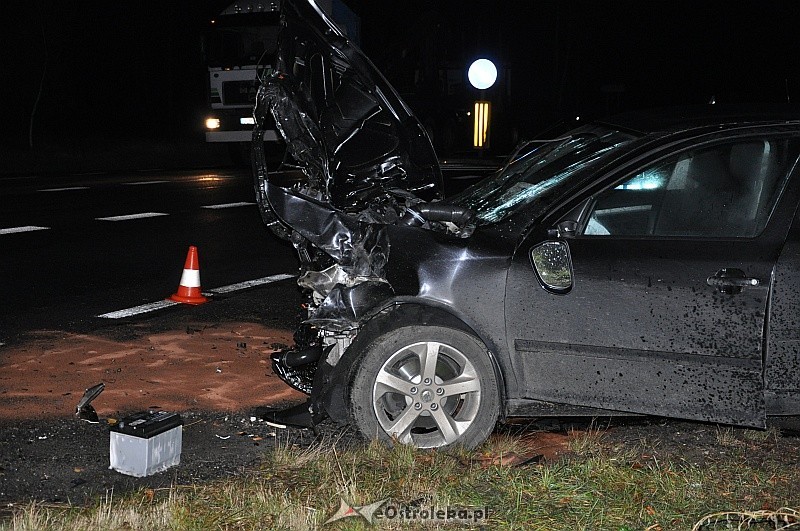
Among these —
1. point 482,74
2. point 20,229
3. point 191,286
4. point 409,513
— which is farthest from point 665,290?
point 482,74

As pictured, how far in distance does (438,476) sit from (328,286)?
117cm

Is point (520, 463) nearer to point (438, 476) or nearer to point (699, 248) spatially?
point (438, 476)

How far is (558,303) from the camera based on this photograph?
4684mm

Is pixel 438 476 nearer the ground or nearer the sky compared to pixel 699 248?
nearer the ground

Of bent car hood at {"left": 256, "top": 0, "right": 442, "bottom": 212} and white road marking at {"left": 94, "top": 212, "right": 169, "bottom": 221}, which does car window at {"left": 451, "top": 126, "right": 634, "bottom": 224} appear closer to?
bent car hood at {"left": 256, "top": 0, "right": 442, "bottom": 212}

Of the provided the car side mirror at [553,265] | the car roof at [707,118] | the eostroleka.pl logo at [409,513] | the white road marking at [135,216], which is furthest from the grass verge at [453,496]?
the white road marking at [135,216]

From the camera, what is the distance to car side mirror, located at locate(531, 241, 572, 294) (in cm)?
468

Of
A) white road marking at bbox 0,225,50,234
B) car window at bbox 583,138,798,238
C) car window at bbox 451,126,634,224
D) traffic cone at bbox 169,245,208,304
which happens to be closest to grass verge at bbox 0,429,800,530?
car window at bbox 583,138,798,238

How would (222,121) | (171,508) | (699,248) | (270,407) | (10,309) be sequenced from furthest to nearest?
(222,121) → (10,309) → (270,407) → (699,248) → (171,508)

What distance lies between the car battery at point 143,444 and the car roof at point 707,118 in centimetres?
258

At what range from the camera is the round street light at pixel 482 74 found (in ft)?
45.0

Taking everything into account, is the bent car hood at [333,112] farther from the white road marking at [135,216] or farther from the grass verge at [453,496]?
the white road marking at [135,216]

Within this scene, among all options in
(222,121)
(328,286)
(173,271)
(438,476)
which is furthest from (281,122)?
(222,121)

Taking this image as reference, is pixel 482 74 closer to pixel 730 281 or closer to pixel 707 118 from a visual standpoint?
pixel 707 118
